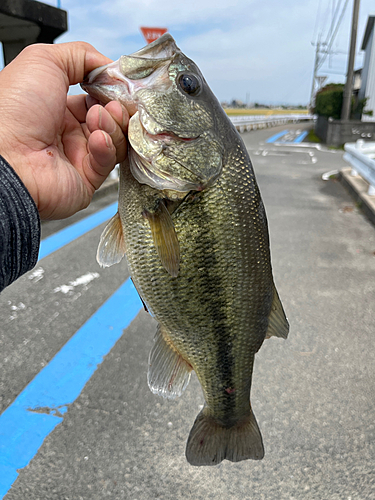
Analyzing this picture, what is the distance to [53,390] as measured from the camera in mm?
2879

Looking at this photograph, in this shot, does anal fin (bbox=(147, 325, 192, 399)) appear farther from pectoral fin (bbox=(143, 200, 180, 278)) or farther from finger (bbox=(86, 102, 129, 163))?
finger (bbox=(86, 102, 129, 163))

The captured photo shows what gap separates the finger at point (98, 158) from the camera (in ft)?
4.97

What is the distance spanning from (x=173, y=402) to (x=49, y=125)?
2052 millimetres

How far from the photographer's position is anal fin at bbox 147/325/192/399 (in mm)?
1668

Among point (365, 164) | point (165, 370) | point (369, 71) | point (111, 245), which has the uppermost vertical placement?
point (369, 71)

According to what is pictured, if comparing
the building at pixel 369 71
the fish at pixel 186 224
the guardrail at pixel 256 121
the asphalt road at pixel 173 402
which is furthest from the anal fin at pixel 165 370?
the building at pixel 369 71

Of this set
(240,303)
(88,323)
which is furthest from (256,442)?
(88,323)

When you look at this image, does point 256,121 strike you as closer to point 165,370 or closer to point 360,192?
point 360,192

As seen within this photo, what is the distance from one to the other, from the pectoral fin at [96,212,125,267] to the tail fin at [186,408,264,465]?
0.85 metres

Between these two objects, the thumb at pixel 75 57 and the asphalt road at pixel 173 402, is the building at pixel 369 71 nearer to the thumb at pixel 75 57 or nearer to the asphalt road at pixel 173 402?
the asphalt road at pixel 173 402

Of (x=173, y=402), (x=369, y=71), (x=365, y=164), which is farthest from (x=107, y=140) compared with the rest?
(x=369, y=71)

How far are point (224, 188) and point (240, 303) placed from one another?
0.46 m

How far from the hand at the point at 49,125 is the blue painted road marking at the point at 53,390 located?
151 centimetres

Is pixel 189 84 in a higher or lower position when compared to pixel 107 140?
higher
